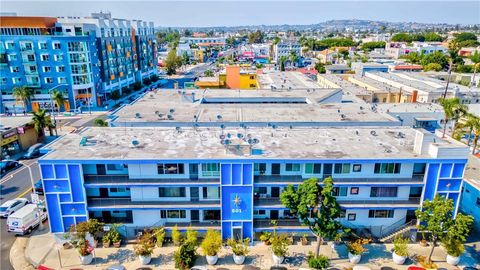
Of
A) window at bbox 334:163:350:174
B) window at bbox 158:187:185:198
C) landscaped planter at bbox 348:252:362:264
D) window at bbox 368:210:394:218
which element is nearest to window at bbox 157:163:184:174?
window at bbox 158:187:185:198

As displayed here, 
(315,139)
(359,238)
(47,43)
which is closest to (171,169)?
(315,139)

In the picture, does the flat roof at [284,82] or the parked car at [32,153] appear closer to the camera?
the parked car at [32,153]

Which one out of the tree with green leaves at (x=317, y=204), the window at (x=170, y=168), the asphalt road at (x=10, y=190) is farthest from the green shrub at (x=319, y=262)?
the asphalt road at (x=10, y=190)

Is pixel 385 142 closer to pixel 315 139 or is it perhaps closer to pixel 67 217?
pixel 315 139

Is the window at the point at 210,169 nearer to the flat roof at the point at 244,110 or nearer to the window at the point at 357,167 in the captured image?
the window at the point at 357,167

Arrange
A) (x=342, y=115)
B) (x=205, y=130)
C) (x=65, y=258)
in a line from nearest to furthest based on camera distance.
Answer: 1. (x=65, y=258)
2. (x=205, y=130)
3. (x=342, y=115)

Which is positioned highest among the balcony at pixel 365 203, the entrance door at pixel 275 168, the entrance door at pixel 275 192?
the entrance door at pixel 275 168

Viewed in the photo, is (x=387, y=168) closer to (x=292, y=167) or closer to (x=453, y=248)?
(x=453, y=248)

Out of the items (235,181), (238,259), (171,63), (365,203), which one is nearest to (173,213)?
(235,181)
